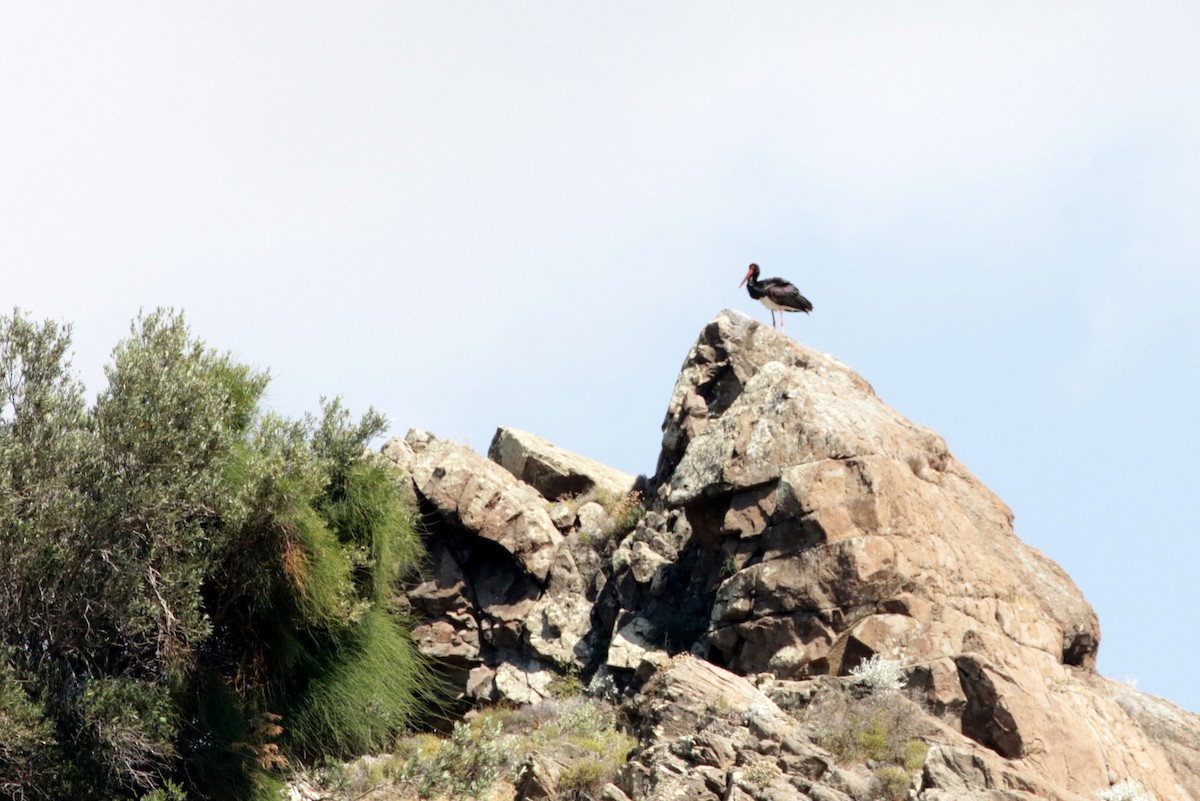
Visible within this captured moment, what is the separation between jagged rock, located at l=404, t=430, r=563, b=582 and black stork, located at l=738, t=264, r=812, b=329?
22.3 feet

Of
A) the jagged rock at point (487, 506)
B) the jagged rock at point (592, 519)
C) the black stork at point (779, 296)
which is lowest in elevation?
the jagged rock at point (487, 506)

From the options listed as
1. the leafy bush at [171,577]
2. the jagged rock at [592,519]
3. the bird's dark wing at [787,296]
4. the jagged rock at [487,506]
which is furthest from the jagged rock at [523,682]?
the bird's dark wing at [787,296]

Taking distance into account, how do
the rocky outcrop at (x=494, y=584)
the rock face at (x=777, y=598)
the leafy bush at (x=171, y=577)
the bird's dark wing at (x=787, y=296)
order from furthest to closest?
the bird's dark wing at (x=787, y=296)
the rocky outcrop at (x=494, y=584)
the rock face at (x=777, y=598)
the leafy bush at (x=171, y=577)

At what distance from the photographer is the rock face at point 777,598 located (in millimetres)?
17938

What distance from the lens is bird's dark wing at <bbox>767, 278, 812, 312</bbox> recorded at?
28062mm

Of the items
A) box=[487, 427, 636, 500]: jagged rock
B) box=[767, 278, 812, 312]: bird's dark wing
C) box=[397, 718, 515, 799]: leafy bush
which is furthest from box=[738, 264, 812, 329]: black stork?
box=[397, 718, 515, 799]: leafy bush

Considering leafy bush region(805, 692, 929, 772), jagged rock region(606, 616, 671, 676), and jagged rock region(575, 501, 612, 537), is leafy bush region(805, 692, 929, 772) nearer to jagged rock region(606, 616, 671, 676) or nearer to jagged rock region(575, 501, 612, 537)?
jagged rock region(606, 616, 671, 676)

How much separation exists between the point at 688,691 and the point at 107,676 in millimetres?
8135

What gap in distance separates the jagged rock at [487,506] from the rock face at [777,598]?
0.04m

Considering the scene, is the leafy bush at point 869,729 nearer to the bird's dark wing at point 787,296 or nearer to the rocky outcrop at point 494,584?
the rocky outcrop at point 494,584

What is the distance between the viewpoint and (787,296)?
28062 mm

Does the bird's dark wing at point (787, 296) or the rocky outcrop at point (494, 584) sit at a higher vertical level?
the bird's dark wing at point (787, 296)

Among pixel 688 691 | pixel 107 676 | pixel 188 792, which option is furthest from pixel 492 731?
pixel 107 676

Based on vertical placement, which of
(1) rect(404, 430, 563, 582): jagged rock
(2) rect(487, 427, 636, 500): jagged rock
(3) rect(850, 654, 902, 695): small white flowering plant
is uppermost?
(2) rect(487, 427, 636, 500): jagged rock
